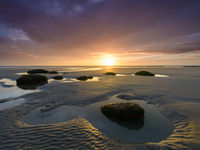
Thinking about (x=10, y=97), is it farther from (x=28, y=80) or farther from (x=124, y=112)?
(x=124, y=112)

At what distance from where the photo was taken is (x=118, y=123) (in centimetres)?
430

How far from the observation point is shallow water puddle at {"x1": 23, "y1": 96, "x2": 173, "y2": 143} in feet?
11.5

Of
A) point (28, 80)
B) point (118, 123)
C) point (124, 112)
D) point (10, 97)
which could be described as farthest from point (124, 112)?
point (28, 80)

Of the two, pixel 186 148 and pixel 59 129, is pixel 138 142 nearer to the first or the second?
pixel 186 148

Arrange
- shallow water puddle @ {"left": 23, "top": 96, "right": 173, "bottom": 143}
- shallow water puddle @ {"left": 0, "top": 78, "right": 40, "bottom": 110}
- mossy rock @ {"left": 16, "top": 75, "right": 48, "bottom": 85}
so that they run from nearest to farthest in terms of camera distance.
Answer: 1. shallow water puddle @ {"left": 23, "top": 96, "right": 173, "bottom": 143}
2. shallow water puddle @ {"left": 0, "top": 78, "right": 40, "bottom": 110}
3. mossy rock @ {"left": 16, "top": 75, "right": 48, "bottom": 85}

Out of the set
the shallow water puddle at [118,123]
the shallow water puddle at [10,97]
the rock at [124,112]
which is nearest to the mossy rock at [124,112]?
the rock at [124,112]

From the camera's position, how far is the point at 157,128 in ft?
12.9

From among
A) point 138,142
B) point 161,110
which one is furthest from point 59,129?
point 161,110

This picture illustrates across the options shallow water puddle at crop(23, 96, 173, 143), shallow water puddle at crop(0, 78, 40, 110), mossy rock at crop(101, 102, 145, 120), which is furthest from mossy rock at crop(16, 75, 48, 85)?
mossy rock at crop(101, 102, 145, 120)

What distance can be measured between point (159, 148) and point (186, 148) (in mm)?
804

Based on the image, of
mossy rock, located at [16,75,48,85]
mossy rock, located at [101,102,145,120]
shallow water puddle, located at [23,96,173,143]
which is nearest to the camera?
shallow water puddle, located at [23,96,173,143]

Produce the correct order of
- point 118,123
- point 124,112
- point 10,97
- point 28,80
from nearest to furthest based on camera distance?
point 118,123, point 124,112, point 10,97, point 28,80

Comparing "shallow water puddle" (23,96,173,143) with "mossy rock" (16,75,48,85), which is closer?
"shallow water puddle" (23,96,173,143)

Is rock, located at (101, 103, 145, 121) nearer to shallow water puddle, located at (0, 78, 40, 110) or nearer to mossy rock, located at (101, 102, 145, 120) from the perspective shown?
mossy rock, located at (101, 102, 145, 120)
